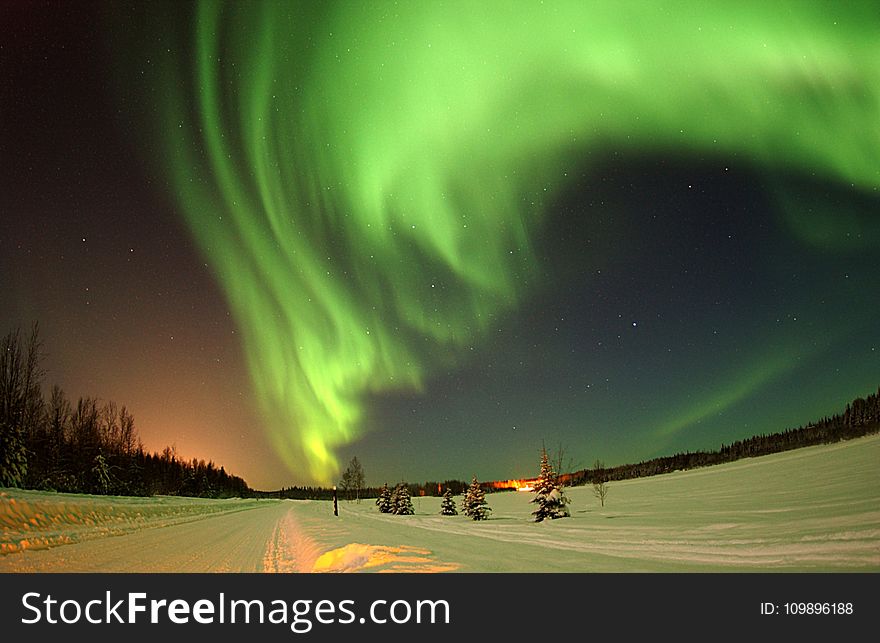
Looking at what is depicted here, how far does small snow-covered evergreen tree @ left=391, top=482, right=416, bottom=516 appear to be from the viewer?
1540 inches

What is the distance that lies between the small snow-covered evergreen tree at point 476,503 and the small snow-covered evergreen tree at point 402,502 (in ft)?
37.0

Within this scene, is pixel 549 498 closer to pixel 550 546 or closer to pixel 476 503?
pixel 476 503

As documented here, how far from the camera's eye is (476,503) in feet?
93.2

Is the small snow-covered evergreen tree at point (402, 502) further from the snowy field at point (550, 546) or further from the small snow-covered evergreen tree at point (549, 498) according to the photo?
the snowy field at point (550, 546)

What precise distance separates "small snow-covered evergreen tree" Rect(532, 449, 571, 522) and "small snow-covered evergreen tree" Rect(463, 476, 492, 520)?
17.4 feet

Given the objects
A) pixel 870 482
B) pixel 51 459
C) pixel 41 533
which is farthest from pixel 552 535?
pixel 51 459

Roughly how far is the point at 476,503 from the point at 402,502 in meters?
13.0

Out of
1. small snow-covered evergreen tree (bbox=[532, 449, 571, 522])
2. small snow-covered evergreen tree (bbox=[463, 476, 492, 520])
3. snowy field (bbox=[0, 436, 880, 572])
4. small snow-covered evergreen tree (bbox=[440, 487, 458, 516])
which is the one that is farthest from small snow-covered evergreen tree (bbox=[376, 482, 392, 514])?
snowy field (bbox=[0, 436, 880, 572])

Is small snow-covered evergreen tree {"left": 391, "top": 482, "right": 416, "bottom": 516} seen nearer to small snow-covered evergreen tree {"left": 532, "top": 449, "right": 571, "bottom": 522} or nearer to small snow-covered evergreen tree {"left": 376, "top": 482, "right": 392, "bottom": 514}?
small snow-covered evergreen tree {"left": 376, "top": 482, "right": 392, "bottom": 514}

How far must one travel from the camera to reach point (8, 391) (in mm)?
19703

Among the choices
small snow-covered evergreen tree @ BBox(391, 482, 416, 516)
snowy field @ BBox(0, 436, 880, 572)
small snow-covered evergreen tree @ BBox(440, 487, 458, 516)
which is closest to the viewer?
snowy field @ BBox(0, 436, 880, 572)

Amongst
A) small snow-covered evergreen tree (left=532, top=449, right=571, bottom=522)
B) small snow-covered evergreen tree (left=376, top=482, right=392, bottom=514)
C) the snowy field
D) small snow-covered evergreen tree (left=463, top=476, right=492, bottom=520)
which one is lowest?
small snow-covered evergreen tree (left=376, top=482, right=392, bottom=514)

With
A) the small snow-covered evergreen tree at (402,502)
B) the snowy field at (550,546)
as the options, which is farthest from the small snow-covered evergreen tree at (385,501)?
the snowy field at (550,546)
